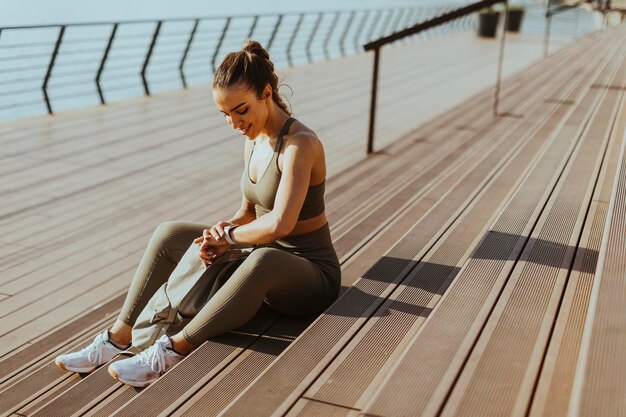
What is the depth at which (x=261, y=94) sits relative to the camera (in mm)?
2189

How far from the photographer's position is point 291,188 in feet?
7.13

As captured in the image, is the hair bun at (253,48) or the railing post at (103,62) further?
the railing post at (103,62)

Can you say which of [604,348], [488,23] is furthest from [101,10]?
[604,348]

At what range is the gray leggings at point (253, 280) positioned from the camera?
2.07 meters

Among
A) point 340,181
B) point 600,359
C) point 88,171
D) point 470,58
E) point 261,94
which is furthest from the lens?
point 470,58

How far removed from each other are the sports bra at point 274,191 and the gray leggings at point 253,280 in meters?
0.08

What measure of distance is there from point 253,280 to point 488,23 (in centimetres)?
1669

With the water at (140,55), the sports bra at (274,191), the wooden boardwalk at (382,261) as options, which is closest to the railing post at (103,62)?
the water at (140,55)

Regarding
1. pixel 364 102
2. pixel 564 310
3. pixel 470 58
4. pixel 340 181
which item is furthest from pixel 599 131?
pixel 470 58

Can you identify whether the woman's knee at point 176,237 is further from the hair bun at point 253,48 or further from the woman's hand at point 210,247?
the hair bun at point 253,48

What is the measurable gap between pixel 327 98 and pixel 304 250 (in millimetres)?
6197

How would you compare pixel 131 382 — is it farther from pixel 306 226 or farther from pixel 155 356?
pixel 306 226

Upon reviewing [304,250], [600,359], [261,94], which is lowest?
[304,250]

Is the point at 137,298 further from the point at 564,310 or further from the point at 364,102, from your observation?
the point at 364,102
